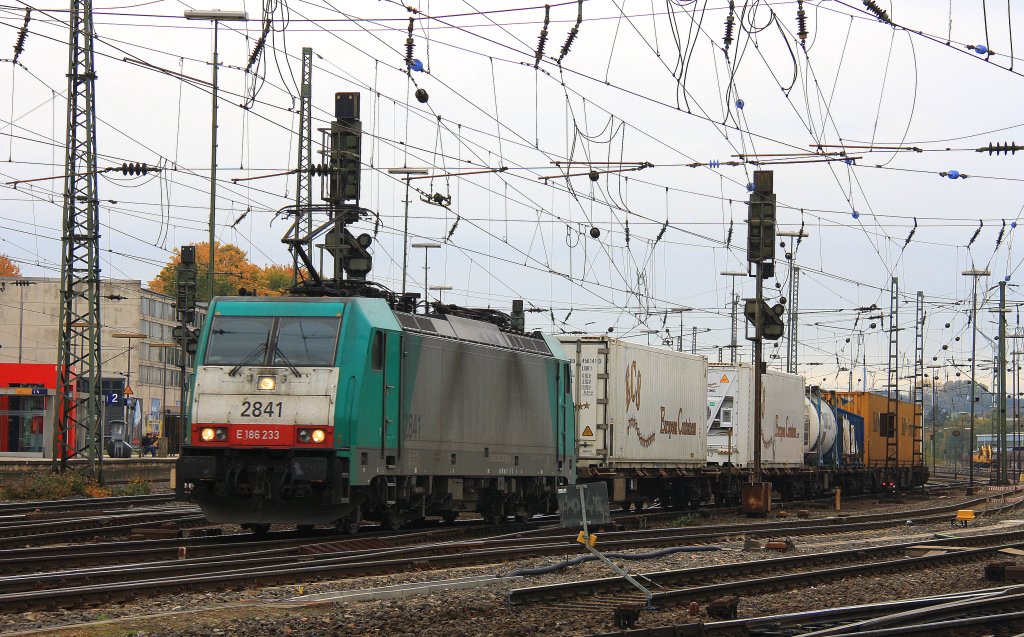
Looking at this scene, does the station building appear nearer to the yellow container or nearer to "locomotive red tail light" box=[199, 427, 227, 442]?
the yellow container

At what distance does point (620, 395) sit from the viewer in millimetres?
28766

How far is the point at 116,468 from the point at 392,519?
946 inches

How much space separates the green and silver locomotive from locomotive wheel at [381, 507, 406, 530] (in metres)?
0.04

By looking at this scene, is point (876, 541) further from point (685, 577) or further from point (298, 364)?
point (298, 364)

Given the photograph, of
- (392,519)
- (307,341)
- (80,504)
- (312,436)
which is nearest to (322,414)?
(312,436)

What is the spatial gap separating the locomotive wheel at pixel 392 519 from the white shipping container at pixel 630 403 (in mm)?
7493

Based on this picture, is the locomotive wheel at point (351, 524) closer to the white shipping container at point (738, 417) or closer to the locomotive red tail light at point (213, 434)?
the locomotive red tail light at point (213, 434)

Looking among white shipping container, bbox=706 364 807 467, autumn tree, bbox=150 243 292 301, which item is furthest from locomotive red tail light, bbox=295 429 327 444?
autumn tree, bbox=150 243 292 301

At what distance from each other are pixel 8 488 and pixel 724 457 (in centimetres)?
1742

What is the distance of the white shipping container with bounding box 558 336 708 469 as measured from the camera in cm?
2841

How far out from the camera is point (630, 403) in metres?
29.2

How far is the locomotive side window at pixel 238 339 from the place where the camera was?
19.3m

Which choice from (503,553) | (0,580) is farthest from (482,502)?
(0,580)

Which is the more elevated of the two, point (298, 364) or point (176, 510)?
point (298, 364)
